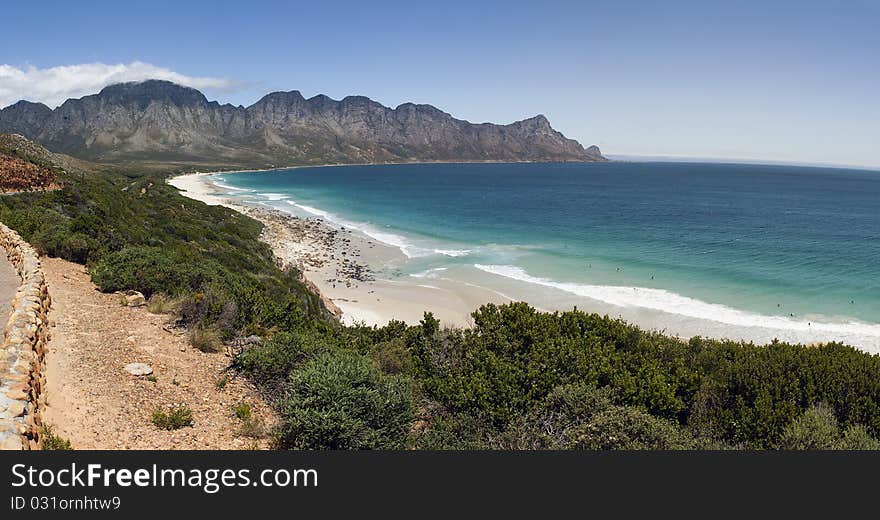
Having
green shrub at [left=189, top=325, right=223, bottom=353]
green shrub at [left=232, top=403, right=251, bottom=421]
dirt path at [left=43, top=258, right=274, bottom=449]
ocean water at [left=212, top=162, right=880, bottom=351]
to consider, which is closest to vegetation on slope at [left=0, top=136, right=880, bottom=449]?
green shrub at [left=189, top=325, right=223, bottom=353]

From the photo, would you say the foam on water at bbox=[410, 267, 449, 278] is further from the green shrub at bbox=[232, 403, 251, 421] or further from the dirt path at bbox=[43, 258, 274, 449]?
the green shrub at bbox=[232, 403, 251, 421]

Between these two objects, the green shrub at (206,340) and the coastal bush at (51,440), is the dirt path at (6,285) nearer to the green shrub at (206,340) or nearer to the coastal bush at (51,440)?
the green shrub at (206,340)

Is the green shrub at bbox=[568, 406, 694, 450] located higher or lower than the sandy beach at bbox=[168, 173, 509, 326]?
higher

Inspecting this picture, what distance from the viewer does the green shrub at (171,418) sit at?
7.19 metres

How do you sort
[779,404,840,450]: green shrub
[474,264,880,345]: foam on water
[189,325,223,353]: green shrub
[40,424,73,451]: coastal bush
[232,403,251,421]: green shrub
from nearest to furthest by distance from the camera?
1. [40,424,73,451]: coastal bush
2. [779,404,840,450]: green shrub
3. [232,403,251,421]: green shrub
4. [189,325,223,353]: green shrub
5. [474,264,880,345]: foam on water

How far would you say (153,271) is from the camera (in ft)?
47.1

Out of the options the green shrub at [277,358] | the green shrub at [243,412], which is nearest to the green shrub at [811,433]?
the green shrub at [277,358]

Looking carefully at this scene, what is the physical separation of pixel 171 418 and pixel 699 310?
29.3 metres

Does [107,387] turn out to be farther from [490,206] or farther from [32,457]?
[490,206]

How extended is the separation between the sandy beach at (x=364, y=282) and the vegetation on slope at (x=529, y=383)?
28.1 feet

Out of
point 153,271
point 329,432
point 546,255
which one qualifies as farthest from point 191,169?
point 329,432

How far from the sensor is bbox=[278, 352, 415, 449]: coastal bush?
6.63m

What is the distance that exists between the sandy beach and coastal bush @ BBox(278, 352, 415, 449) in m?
12.0

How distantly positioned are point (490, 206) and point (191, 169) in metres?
132
